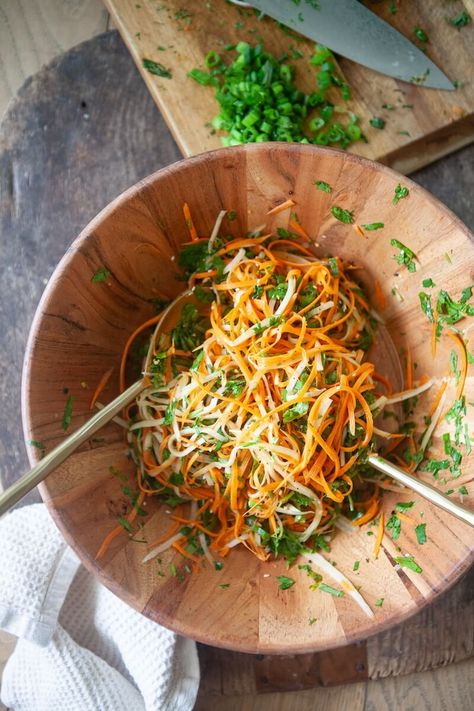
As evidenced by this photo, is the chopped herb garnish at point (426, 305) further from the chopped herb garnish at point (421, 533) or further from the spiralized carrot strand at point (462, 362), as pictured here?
the chopped herb garnish at point (421, 533)

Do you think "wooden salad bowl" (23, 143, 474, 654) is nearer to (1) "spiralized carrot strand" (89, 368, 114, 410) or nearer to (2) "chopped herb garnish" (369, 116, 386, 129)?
(1) "spiralized carrot strand" (89, 368, 114, 410)

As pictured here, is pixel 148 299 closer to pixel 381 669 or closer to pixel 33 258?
pixel 33 258

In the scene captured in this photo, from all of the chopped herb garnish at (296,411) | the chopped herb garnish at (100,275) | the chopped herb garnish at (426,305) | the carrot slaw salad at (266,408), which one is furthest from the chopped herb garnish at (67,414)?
the chopped herb garnish at (426,305)

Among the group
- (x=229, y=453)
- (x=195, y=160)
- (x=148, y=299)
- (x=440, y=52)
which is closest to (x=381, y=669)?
(x=229, y=453)

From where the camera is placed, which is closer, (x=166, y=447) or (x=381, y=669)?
(x=166, y=447)

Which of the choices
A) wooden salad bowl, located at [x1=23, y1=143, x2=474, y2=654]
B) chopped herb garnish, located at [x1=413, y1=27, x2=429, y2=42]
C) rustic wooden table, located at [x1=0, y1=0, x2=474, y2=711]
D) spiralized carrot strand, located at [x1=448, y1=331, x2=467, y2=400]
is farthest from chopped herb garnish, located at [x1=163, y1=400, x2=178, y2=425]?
chopped herb garnish, located at [x1=413, y1=27, x2=429, y2=42]

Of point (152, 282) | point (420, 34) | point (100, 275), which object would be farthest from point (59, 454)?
point (420, 34)
